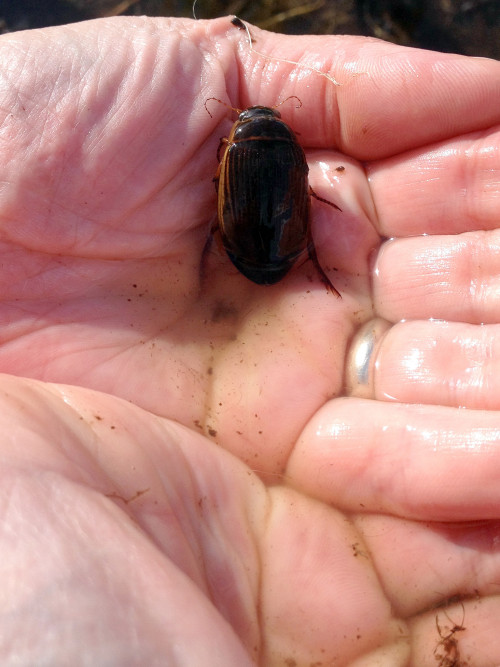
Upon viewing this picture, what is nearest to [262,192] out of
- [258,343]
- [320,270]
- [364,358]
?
[320,270]

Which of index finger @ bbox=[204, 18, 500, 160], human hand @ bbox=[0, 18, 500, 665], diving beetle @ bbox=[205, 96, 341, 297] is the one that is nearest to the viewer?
human hand @ bbox=[0, 18, 500, 665]

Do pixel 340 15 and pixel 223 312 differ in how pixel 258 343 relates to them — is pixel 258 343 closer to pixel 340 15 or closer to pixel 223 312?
pixel 223 312

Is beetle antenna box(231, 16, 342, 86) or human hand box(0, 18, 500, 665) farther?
beetle antenna box(231, 16, 342, 86)

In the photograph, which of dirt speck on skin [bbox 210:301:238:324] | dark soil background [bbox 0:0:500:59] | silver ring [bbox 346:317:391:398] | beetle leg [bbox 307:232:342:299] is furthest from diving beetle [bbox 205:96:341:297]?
dark soil background [bbox 0:0:500:59]

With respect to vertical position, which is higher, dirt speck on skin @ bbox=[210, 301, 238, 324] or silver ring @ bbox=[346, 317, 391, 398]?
dirt speck on skin @ bbox=[210, 301, 238, 324]

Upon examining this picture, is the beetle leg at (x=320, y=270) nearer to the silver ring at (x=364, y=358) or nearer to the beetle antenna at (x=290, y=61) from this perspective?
the silver ring at (x=364, y=358)

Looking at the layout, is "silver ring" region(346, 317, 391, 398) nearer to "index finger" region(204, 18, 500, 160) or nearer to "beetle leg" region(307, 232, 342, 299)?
"beetle leg" region(307, 232, 342, 299)

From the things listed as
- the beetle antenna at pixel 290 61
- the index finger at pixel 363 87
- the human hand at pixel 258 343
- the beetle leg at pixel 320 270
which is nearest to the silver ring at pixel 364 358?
the human hand at pixel 258 343
